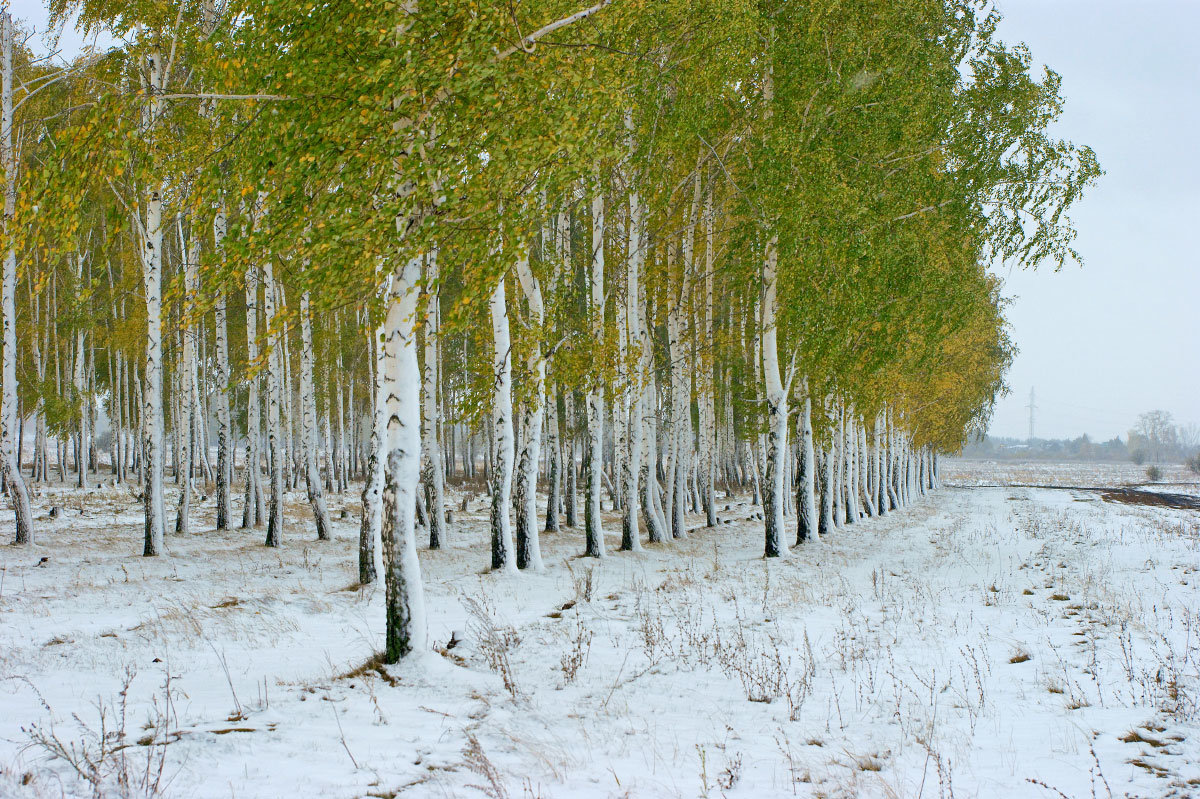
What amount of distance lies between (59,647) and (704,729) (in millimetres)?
5743

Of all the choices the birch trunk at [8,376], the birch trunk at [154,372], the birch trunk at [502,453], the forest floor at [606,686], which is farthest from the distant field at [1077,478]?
the birch trunk at [8,376]

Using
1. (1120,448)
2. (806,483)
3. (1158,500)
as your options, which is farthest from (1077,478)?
(1120,448)

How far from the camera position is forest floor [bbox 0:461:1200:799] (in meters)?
4.17

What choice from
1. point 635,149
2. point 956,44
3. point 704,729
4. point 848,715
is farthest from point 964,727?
point 956,44

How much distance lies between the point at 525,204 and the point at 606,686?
461 cm

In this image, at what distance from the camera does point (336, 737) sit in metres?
4.59

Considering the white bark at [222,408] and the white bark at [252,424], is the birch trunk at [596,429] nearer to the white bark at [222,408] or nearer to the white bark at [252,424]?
the white bark at [252,424]

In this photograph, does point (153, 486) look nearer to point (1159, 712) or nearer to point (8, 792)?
point (8, 792)

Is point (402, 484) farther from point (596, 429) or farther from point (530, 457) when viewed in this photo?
point (596, 429)

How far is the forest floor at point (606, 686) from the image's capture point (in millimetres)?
4168

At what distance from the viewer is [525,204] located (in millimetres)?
7492

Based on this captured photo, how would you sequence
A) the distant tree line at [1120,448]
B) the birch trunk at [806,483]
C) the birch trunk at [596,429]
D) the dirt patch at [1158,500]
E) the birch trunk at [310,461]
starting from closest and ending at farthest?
the birch trunk at [596,429] → the birch trunk at [310,461] → the birch trunk at [806,483] → the dirt patch at [1158,500] → the distant tree line at [1120,448]

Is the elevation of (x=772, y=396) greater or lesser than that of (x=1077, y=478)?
greater

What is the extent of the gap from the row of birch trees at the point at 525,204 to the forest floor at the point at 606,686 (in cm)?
127
